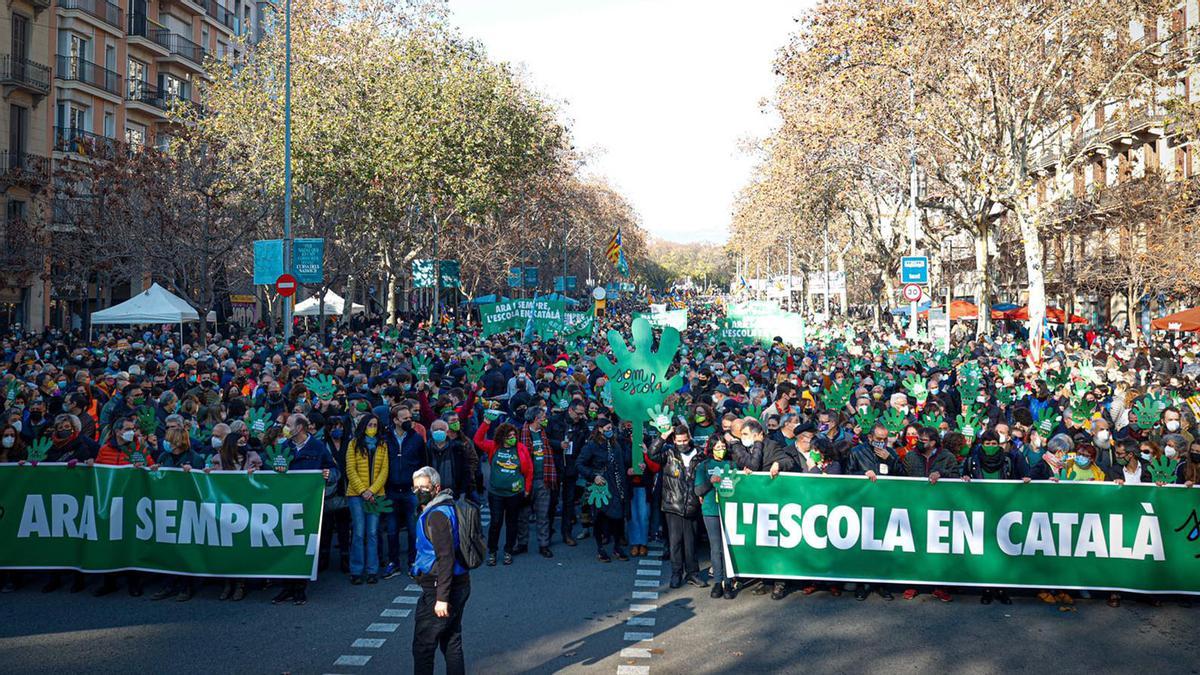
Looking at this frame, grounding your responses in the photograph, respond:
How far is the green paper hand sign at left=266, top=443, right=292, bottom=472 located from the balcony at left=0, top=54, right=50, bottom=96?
32687 mm

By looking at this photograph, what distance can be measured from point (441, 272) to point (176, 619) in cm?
3090

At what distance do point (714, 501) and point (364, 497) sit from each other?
10.5 ft

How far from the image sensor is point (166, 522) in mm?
9781

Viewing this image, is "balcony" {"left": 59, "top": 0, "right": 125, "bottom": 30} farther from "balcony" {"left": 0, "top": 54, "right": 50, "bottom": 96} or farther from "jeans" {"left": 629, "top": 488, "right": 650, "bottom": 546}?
"jeans" {"left": 629, "top": 488, "right": 650, "bottom": 546}

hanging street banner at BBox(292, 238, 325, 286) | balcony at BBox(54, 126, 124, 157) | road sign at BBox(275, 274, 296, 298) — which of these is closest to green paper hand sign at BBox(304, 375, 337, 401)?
road sign at BBox(275, 274, 296, 298)

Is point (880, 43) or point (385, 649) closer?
point (385, 649)

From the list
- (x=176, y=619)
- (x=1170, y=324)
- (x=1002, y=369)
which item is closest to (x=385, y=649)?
(x=176, y=619)

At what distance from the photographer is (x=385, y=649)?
825 cm

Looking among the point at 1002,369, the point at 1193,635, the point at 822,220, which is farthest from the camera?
the point at 822,220

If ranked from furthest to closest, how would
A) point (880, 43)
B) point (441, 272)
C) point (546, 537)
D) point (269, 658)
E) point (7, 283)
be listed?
point (441, 272) < point (7, 283) < point (880, 43) < point (546, 537) < point (269, 658)

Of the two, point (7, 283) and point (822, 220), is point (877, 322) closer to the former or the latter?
point (822, 220)

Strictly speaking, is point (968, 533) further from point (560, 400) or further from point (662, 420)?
point (560, 400)

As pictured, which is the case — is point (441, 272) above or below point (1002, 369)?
above

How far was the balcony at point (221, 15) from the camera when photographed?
53438mm
